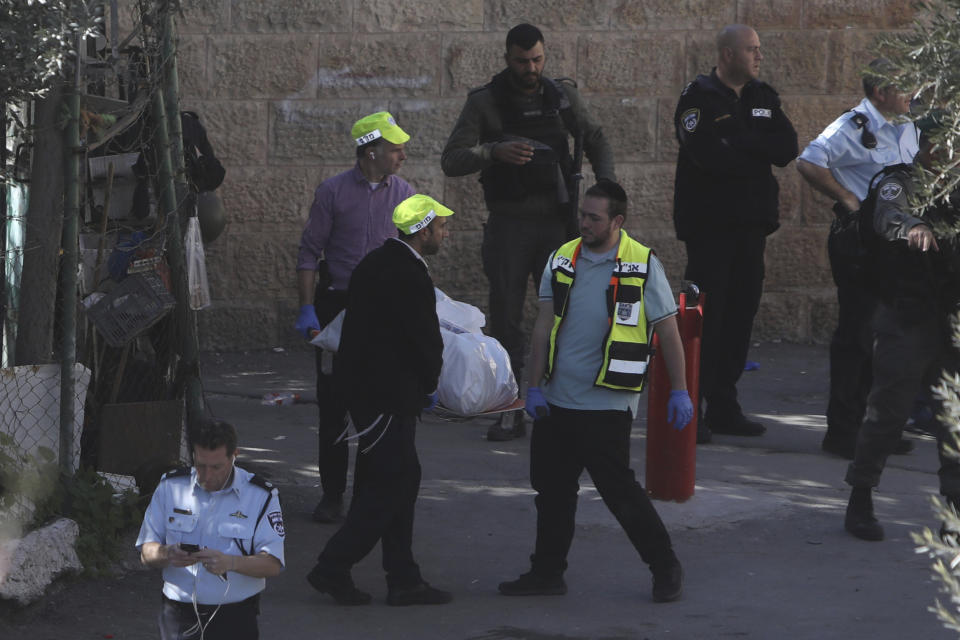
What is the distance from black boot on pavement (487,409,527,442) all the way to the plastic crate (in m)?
2.44

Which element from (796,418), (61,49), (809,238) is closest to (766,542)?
(796,418)

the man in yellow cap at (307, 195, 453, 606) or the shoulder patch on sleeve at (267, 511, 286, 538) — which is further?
the man in yellow cap at (307, 195, 453, 606)

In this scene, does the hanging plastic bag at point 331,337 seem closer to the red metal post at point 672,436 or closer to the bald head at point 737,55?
the red metal post at point 672,436

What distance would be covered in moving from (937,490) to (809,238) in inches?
145

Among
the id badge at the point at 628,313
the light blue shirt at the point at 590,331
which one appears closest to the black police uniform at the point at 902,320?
the light blue shirt at the point at 590,331

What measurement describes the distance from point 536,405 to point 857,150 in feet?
9.74

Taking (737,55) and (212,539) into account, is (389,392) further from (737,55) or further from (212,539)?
(737,55)

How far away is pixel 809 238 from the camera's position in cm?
1087

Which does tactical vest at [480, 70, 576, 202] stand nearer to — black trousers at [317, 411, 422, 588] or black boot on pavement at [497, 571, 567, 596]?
black trousers at [317, 411, 422, 588]

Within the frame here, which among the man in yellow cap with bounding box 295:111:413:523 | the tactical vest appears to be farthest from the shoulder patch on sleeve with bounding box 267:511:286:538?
the tactical vest

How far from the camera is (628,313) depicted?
19.2 ft

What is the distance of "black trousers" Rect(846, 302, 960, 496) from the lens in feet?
20.9

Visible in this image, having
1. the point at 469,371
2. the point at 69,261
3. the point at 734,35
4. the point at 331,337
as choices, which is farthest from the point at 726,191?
the point at 69,261

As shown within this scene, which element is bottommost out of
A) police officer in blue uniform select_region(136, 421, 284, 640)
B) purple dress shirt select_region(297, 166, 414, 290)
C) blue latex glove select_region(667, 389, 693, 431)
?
police officer in blue uniform select_region(136, 421, 284, 640)
